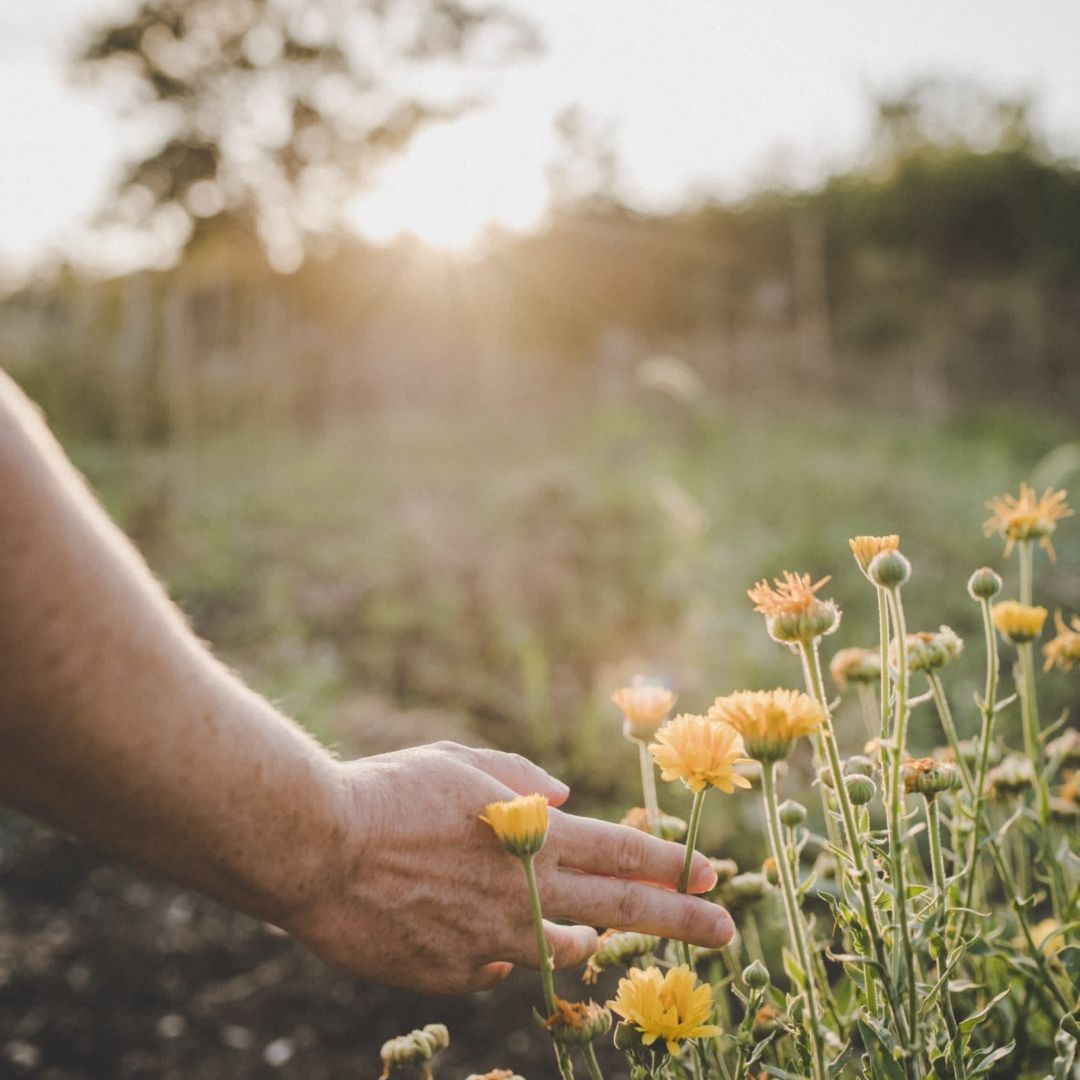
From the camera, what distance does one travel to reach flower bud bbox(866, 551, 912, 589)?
2.34ft

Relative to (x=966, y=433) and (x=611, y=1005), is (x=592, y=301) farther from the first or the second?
(x=611, y=1005)

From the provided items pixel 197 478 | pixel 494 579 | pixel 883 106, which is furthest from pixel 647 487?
pixel 883 106

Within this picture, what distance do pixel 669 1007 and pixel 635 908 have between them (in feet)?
0.34

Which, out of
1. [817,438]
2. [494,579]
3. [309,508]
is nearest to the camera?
[494,579]

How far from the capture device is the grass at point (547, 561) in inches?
120

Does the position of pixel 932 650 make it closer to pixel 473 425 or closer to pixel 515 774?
pixel 515 774

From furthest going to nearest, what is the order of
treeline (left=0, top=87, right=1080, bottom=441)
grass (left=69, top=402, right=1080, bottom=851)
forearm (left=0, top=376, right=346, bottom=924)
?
treeline (left=0, top=87, right=1080, bottom=441) < grass (left=69, top=402, right=1080, bottom=851) < forearm (left=0, top=376, right=346, bottom=924)

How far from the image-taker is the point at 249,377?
1043cm

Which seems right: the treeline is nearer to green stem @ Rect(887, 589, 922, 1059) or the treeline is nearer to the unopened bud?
the unopened bud

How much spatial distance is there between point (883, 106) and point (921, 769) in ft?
62.0

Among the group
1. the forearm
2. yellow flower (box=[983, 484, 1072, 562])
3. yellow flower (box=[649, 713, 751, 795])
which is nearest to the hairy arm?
the forearm

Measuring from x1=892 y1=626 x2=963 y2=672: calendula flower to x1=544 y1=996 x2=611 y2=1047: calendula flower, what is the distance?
0.41 m

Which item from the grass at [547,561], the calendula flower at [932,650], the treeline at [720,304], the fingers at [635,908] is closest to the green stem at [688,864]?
the fingers at [635,908]

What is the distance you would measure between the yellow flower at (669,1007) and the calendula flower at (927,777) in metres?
0.26
